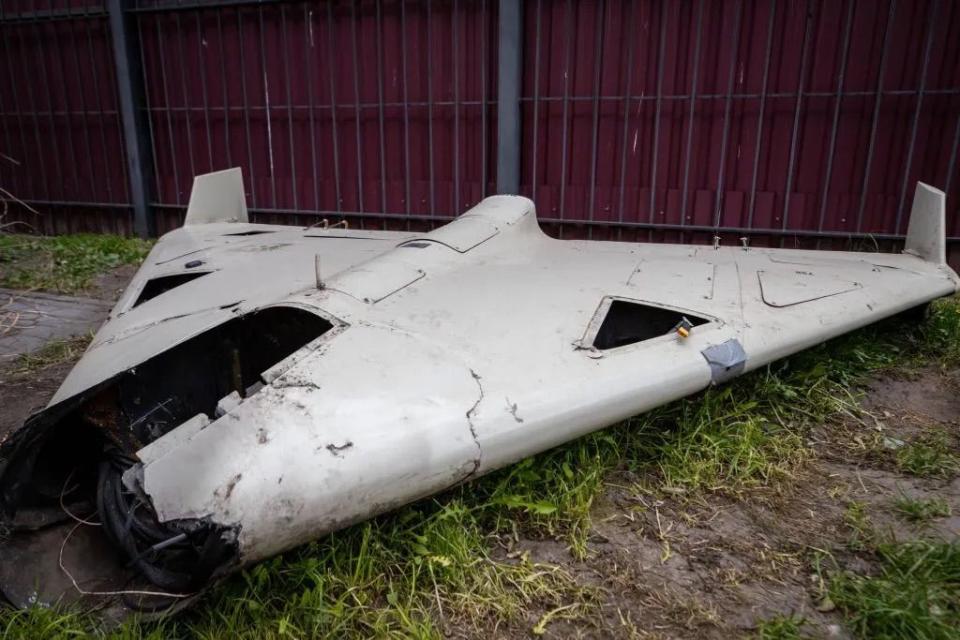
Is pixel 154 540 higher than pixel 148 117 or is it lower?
lower

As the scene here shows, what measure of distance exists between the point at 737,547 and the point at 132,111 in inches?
343

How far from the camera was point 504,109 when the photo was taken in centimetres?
671

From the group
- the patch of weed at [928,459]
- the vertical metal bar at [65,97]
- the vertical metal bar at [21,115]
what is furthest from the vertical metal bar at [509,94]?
the vertical metal bar at [21,115]

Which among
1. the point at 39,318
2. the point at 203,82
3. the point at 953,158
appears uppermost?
the point at 203,82

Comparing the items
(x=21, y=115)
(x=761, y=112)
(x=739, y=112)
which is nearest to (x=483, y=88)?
(x=739, y=112)

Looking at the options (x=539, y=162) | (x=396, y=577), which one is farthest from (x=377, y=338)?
(x=539, y=162)

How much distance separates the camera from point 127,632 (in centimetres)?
194

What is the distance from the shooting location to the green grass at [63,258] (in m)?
6.61

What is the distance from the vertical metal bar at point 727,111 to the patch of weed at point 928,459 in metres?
3.77

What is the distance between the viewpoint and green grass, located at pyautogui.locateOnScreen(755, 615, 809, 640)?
2016 mm

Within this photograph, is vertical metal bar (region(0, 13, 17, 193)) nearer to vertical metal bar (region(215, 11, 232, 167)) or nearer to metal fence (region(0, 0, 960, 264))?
metal fence (region(0, 0, 960, 264))

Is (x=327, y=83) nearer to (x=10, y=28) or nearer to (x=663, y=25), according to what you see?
(x=663, y=25)

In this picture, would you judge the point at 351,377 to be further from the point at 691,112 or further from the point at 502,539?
the point at 691,112

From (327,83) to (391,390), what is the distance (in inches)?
250
